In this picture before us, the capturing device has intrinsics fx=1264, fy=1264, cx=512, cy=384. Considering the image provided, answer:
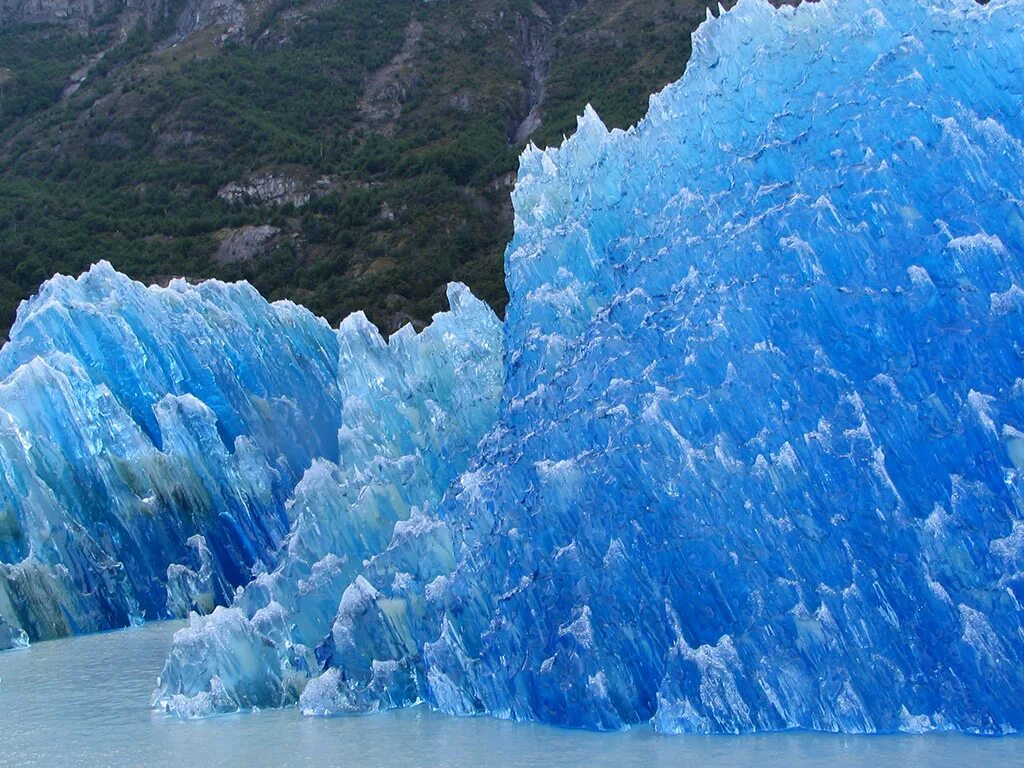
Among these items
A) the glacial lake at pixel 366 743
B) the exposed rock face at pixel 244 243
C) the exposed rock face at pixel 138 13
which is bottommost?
the glacial lake at pixel 366 743

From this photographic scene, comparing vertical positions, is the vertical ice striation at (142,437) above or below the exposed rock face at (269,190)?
below

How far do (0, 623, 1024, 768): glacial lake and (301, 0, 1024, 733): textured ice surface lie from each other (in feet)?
1.00

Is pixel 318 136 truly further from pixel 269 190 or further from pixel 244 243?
pixel 244 243

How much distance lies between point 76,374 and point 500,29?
56.7 meters

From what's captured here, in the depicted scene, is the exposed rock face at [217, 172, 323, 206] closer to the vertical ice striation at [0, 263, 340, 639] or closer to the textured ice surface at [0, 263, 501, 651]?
the textured ice surface at [0, 263, 501, 651]

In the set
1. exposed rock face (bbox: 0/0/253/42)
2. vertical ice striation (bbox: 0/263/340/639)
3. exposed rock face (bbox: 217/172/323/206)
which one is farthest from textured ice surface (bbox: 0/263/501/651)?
exposed rock face (bbox: 0/0/253/42)

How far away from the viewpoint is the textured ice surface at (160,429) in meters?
17.2

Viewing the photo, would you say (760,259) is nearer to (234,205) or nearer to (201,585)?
(201,585)

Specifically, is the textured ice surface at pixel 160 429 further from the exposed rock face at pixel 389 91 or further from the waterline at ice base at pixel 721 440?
the exposed rock face at pixel 389 91

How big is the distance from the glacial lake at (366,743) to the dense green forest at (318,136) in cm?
3049

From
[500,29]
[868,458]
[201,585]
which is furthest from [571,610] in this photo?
[500,29]

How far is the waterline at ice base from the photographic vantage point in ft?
28.5

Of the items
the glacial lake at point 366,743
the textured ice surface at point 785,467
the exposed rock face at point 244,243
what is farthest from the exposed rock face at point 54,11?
the textured ice surface at point 785,467

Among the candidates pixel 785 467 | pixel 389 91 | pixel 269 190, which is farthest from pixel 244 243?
pixel 785 467
